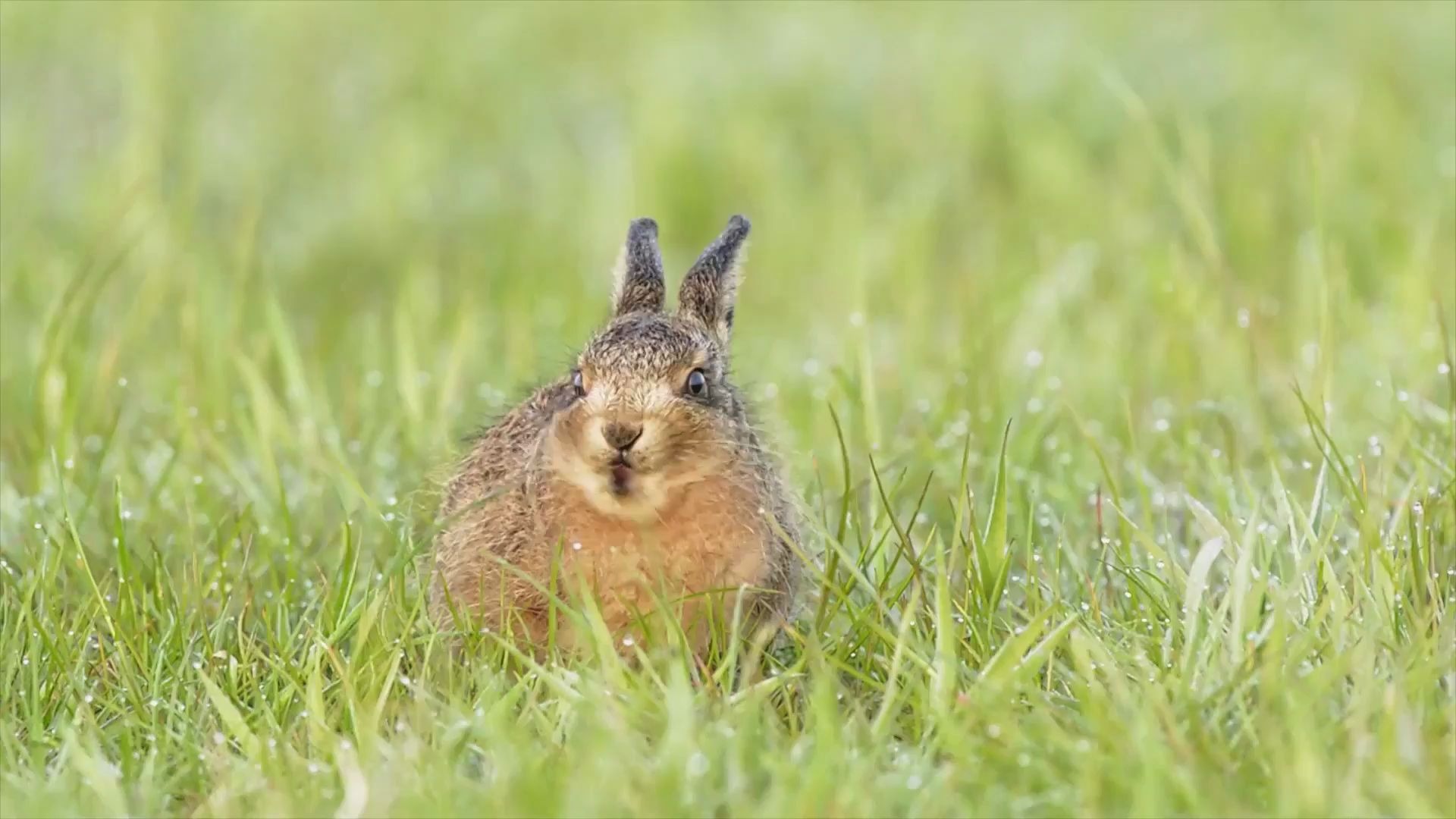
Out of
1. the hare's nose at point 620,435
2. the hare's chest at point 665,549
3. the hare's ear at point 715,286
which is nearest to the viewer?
the hare's nose at point 620,435

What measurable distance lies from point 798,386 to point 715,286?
1723 millimetres

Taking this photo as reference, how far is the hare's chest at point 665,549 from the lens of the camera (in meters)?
4.25

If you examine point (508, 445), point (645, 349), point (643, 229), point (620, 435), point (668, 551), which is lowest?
point (668, 551)

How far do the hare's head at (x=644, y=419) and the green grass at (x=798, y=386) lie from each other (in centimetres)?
36

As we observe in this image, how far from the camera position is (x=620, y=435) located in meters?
4.11

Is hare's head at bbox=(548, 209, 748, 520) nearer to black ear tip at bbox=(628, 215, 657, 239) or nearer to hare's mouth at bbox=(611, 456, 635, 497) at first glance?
hare's mouth at bbox=(611, 456, 635, 497)

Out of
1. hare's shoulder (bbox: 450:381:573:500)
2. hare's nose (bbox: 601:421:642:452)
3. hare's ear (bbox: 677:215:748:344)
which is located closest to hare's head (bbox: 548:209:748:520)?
hare's nose (bbox: 601:421:642:452)

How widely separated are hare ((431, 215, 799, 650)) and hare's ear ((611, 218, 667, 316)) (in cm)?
37

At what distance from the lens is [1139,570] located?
440cm

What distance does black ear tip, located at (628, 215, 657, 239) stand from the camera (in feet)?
17.0

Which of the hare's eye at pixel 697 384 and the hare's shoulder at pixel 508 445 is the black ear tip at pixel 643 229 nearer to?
the hare's shoulder at pixel 508 445

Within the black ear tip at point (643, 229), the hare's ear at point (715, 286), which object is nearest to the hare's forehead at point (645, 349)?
the hare's ear at point (715, 286)

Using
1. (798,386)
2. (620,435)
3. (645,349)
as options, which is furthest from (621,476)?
(798,386)

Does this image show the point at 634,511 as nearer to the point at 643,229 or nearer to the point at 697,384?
the point at 697,384
